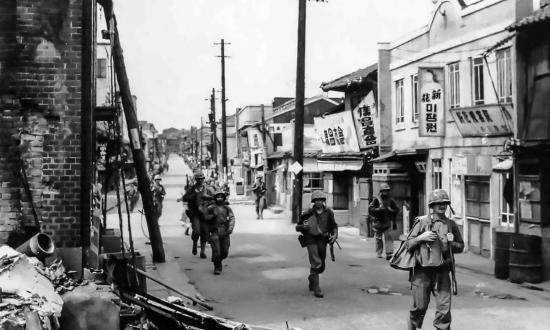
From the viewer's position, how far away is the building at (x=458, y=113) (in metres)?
15.5

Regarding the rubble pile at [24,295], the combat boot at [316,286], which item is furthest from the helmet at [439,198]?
the rubble pile at [24,295]

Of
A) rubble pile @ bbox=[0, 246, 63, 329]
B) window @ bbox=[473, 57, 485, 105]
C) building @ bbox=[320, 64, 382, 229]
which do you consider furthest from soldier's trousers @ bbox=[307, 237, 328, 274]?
building @ bbox=[320, 64, 382, 229]

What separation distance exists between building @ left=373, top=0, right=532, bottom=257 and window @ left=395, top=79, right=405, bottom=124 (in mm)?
34

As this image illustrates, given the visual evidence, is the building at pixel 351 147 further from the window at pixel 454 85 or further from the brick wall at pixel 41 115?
the brick wall at pixel 41 115

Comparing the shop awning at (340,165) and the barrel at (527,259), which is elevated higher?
the shop awning at (340,165)

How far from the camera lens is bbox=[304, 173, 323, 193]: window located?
31844 mm

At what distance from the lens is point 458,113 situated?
53.0ft

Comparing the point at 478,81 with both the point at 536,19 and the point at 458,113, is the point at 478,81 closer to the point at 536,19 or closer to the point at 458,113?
the point at 458,113

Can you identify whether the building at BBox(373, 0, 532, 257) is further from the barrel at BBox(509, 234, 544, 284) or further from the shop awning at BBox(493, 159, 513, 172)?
the barrel at BBox(509, 234, 544, 284)

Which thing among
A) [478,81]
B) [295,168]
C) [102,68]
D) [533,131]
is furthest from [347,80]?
[102,68]

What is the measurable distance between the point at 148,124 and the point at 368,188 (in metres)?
106

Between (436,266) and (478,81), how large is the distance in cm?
1044

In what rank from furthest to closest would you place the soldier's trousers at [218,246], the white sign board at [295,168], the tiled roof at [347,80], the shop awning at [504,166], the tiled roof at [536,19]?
→ 1. the tiled roof at [347,80]
2. the white sign board at [295,168]
3. the shop awning at [504,166]
4. the soldier's trousers at [218,246]
5. the tiled roof at [536,19]

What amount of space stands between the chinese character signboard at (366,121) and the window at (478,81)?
20.6ft
